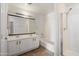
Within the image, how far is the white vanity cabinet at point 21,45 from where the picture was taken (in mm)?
1151

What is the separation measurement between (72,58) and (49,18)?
57cm

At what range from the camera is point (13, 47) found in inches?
45.7

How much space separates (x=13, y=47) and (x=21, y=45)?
10 centimetres

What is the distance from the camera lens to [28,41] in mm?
1245

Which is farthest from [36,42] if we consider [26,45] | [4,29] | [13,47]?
[4,29]

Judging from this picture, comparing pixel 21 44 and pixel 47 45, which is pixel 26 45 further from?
pixel 47 45

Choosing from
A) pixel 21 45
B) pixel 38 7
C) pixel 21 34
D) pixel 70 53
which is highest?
pixel 38 7

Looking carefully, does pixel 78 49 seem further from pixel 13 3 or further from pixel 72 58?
pixel 13 3

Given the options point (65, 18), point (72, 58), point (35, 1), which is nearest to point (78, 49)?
point (72, 58)

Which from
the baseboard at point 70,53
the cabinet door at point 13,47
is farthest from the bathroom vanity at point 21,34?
the baseboard at point 70,53

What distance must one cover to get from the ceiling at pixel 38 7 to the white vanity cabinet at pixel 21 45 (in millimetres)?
382

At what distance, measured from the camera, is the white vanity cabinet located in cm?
115

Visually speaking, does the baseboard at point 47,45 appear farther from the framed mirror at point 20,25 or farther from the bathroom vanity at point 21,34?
the framed mirror at point 20,25

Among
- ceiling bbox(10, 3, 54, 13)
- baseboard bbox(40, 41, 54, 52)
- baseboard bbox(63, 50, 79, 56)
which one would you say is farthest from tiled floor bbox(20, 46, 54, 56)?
ceiling bbox(10, 3, 54, 13)
